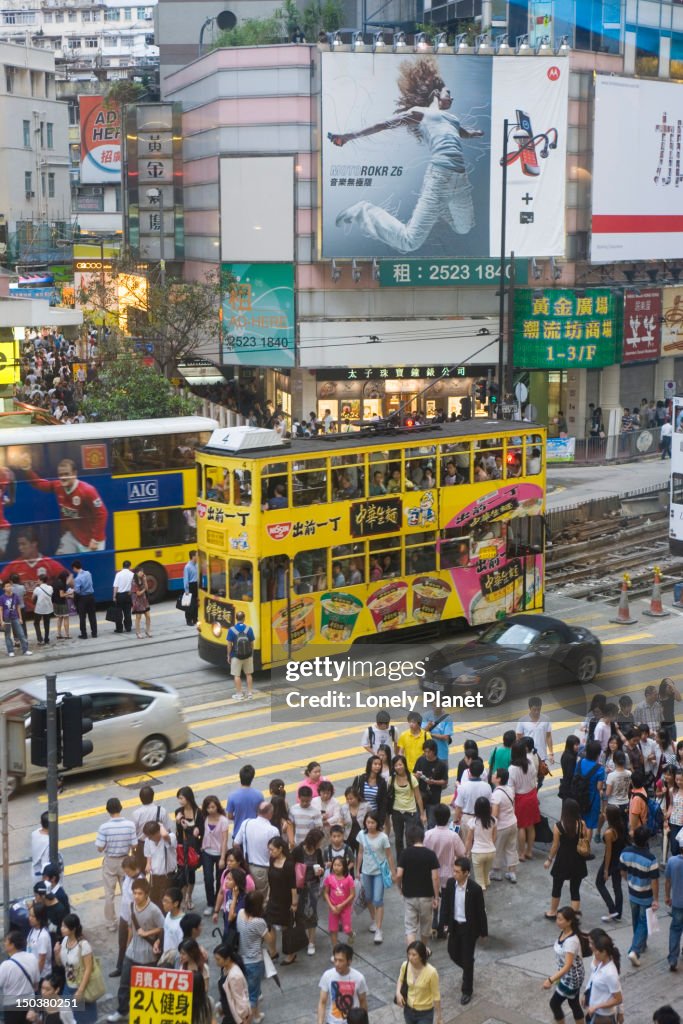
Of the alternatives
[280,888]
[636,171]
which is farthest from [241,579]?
[636,171]

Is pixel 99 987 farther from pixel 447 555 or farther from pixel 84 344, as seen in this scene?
pixel 84 344

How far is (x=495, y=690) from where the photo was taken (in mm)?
20484

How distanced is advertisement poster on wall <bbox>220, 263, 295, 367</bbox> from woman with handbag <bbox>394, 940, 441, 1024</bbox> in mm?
38252

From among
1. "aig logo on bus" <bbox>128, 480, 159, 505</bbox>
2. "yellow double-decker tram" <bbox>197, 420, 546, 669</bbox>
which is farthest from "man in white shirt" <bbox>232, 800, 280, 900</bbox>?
"aig logo on bus" <bbox>128, 480, 159, 505</bbox>

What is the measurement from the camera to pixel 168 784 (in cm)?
1783

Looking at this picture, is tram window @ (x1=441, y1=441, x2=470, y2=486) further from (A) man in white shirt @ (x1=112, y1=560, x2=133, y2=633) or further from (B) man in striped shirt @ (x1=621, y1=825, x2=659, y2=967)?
(B) man in striped shirt @ (x1=621, y1=825, x2=659, y2=967)

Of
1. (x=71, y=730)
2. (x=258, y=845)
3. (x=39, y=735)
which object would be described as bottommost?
(x=258, y=845)

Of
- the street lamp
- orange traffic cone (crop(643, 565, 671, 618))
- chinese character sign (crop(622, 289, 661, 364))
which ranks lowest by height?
orange traffic cone (crop(643, 565, 671, 618))

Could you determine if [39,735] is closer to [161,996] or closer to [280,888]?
[280,888]

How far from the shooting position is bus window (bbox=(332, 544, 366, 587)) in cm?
2205

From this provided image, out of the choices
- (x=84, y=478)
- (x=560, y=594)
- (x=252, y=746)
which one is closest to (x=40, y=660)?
(x=84, y=478)

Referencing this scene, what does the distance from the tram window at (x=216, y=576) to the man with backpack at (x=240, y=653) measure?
59cm

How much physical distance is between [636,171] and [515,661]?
33.7m

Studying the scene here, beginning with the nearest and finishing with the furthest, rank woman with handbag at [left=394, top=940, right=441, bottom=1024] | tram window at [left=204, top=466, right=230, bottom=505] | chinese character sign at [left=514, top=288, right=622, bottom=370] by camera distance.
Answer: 1. woman with handbag at [left=394, top=940, right=441, bottom=1024]
2. tram window at [left=204, top=466, right=230, bottom=505]
3. chinese character sign at [left=514, top=288, right=622, bottom=370]
